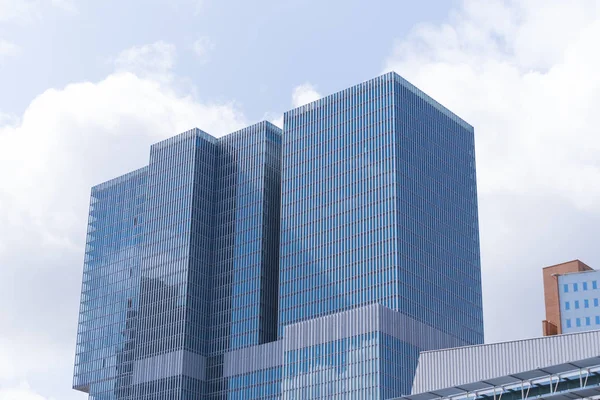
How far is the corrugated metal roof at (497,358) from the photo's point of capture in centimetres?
10125

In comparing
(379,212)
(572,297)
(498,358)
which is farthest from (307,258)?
(498,358)

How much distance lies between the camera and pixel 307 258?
165500 millimetres

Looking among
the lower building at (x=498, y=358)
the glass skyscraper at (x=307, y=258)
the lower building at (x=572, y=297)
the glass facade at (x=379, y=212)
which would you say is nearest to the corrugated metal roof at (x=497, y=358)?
the lower building at (x=498, y=358)

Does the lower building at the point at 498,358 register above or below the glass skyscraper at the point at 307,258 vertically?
below

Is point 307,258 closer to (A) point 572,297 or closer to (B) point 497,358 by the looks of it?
(A) point 572,297

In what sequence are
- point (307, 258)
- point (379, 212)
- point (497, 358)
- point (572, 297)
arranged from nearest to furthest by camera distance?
point (497, 358)
point (379, 212)
point (307, 258)
point (572, 297)

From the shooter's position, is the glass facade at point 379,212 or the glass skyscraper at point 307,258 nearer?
the glass skyscraper at point 307,258

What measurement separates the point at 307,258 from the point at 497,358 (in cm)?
6513

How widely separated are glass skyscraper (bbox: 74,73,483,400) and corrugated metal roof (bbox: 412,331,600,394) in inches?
1491

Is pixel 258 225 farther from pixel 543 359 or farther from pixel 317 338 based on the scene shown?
pixel 543 359

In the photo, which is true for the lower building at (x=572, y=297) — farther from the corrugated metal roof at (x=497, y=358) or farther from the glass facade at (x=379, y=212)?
the corrugated metal roof at (x=497, y=358)

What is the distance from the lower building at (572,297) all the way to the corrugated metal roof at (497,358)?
6633 cm

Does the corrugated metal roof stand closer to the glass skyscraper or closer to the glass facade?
the glass skyscraper

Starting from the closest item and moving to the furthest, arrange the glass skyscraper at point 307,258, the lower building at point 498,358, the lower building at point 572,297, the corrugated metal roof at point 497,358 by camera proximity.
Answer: the lower building at point 498,358 < the corrugated metal roof at point 497,358 < the glass skyscraper at point 307,258 < the lower building at point 572,297
